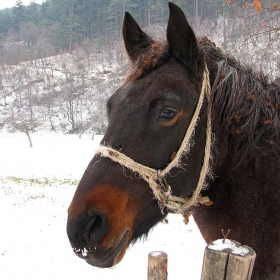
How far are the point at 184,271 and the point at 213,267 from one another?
17.8 feet

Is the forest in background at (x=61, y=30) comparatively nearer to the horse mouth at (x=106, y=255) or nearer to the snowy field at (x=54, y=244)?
the snowy field at (x=54, y=244)

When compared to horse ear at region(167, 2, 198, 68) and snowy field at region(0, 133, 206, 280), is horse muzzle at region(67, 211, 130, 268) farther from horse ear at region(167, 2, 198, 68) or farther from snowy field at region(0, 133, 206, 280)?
horse ear at region(167, 2, 198, 68)

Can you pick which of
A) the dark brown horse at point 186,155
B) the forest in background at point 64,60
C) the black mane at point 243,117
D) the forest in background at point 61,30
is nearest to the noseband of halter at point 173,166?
the dark brown horse at point 186,155

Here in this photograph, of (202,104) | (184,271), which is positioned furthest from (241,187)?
(184,271)

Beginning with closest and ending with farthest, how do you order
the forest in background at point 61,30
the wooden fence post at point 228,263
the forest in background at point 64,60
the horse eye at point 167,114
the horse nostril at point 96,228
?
the wooden fence post at point 228,263 < the horse nostril at point 96,228 < the horse eye at point 167,114 < the forest in background at point 64,60 < the forest in background at point 61,30

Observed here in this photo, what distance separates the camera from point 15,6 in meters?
98.4

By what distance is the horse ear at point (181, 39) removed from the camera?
2.08 meters

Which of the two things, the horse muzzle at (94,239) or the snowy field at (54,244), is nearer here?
the horse muzzle at (94,239)

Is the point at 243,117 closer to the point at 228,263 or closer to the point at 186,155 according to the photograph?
the point at 186,155

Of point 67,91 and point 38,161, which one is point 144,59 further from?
point 67,91

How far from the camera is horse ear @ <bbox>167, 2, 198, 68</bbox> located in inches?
82.0

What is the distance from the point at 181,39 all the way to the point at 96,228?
5.19ft

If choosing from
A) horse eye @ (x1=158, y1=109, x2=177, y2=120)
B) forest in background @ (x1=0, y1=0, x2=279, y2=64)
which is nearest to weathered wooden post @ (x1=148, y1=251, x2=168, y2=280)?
horse eye @ (x1=158, y1=109, x2=177, y2=120)

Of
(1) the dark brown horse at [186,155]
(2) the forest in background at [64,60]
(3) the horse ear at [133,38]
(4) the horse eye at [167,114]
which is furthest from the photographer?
(2) the forest in background at [64,60]
